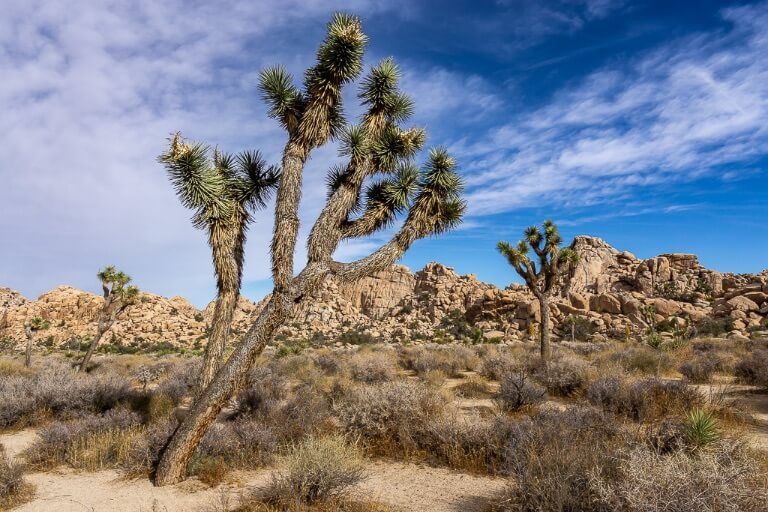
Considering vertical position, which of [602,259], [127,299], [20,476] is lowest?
[20,476]

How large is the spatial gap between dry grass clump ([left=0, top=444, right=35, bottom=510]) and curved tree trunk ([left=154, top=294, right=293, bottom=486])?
1.58 metres

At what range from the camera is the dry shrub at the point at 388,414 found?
7.05 metres

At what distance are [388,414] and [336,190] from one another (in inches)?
164

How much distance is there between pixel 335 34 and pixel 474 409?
8087mm

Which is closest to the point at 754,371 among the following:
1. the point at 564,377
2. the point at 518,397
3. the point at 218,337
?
the point at 564,377

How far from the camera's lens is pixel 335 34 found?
734cm

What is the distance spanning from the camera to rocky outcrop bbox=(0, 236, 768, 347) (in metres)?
36.3

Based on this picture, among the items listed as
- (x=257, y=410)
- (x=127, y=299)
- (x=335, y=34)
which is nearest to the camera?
(x=335, y=34)

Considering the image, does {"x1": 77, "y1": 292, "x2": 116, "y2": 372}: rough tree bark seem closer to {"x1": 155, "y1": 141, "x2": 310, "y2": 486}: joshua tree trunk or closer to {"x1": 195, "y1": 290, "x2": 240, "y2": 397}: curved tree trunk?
{"x1": 195, "y1": 290, "x2": 240, "y2": 397}: curved tree trunk

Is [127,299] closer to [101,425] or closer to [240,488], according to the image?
[101,425]

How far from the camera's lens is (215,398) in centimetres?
596

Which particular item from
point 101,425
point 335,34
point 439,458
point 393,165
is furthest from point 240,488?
point 335,34

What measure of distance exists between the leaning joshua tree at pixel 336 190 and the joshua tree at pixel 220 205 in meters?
1.04

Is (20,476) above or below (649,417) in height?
below
